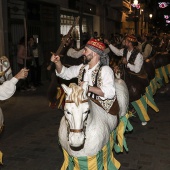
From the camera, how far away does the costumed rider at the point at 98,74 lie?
148 inches

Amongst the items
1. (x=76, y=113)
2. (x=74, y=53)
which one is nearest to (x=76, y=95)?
(x=76, y=113)

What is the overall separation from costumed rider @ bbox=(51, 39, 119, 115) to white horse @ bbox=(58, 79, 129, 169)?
0.14 meters

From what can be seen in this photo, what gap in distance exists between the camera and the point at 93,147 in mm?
3416

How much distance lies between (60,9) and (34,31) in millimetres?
2846

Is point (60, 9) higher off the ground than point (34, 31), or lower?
higher

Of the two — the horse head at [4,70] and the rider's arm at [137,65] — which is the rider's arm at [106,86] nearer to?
the horse head at [4,70]

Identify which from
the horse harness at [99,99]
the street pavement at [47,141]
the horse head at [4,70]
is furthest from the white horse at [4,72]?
the street pavement at [47,141]

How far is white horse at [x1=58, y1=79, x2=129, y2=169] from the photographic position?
2.98 meters

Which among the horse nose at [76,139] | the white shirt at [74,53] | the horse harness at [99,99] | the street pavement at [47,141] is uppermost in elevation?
the white shirt at [74,53]

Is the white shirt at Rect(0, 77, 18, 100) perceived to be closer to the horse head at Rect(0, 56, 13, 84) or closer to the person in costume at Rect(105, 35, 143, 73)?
the horse head at Rect(0, 56, 13, 84)

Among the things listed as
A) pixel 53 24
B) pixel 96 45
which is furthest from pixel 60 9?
pixel 96 45

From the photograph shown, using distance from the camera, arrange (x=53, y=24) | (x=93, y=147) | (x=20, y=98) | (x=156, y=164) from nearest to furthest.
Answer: (x=93, y=147) → (x=156, y=164) → (x=20, y=98) → (x=53, y=24)

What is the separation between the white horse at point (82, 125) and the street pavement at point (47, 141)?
1.41 m

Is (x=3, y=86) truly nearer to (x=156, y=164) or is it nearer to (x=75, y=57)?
(x=156, y=164)
